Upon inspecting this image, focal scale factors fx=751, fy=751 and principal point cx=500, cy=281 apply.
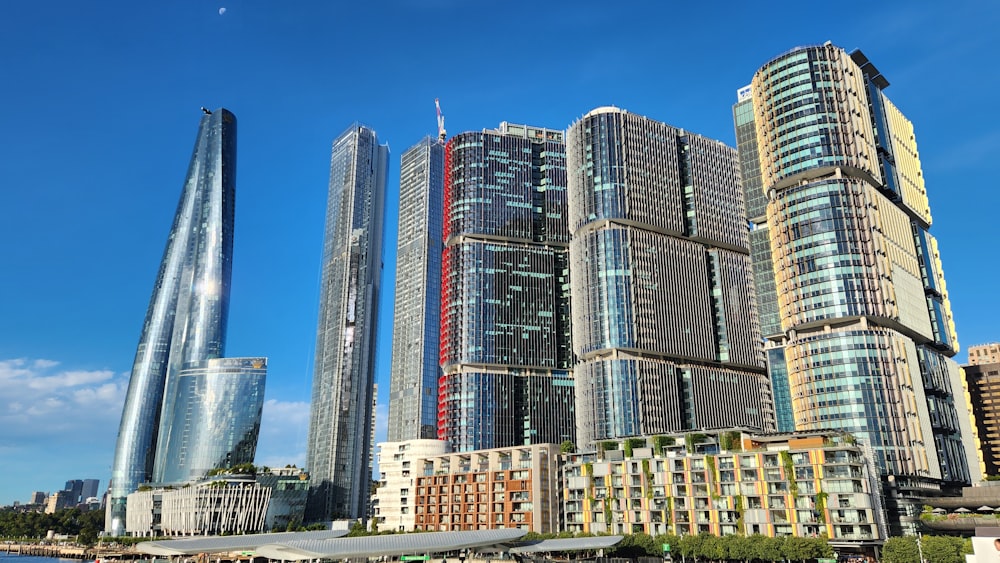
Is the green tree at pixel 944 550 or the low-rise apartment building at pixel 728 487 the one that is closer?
the green tree at pixel 944 550

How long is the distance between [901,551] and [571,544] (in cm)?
5216

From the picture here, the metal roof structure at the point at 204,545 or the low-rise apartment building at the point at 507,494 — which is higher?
the low-rise apartment building at the point at 507,494

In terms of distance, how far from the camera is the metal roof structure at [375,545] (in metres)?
108

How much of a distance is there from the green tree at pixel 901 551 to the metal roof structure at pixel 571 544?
4249 centimetres

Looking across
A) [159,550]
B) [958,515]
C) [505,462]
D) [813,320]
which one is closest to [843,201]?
[813,320]

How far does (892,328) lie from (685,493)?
86.3 meters

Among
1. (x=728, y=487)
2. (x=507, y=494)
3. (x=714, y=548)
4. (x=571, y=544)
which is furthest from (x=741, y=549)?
(x=507, y=494)

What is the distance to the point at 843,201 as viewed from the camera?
642 feet

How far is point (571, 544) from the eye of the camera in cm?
13275

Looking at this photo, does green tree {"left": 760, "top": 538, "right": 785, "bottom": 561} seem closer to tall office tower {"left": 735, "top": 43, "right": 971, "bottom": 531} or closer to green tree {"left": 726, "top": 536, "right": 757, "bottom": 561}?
green tree {"left": 726, "top": 536, "right": 757, "bottom": 561}

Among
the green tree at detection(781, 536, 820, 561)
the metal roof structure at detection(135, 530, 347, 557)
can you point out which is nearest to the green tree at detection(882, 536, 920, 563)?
the green tree at detection(781, 536, 820, 561)

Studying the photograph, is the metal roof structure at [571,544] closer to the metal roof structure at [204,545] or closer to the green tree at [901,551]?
the metal roof structure at [204,545]

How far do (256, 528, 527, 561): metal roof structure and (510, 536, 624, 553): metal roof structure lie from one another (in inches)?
265

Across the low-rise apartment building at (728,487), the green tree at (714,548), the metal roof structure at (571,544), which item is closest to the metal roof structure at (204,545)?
the metal roof structure at (571,544)
